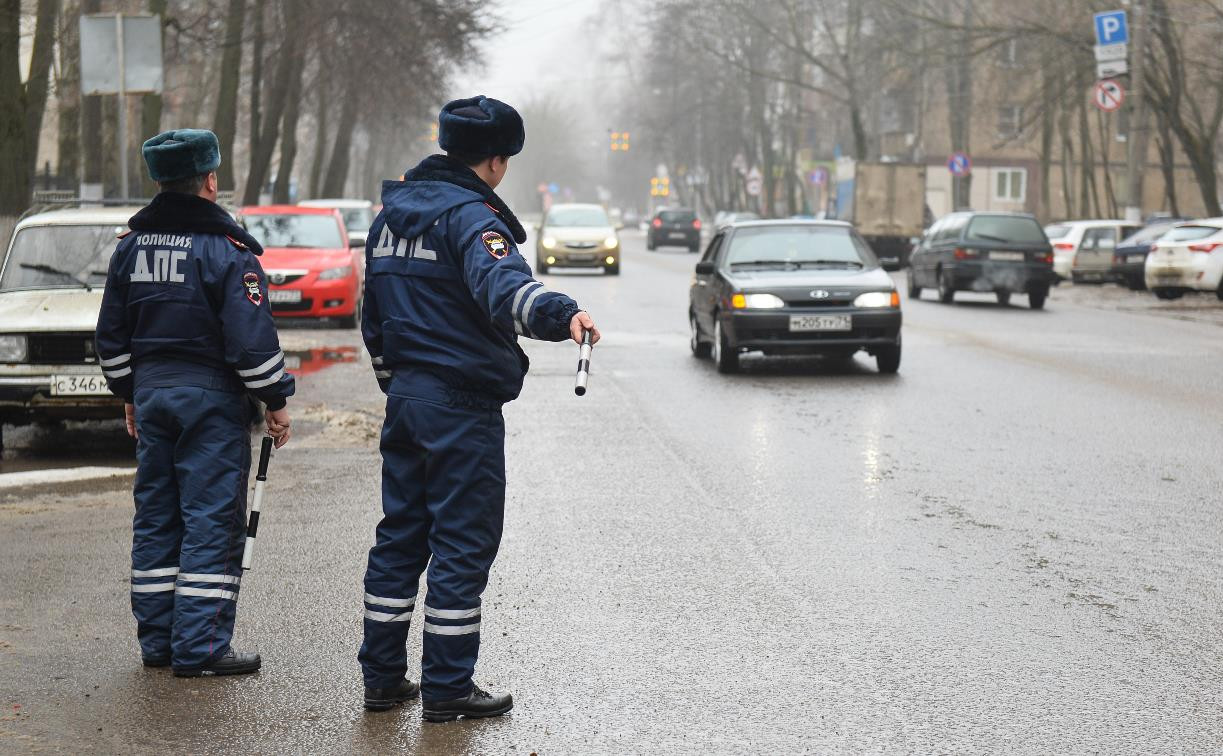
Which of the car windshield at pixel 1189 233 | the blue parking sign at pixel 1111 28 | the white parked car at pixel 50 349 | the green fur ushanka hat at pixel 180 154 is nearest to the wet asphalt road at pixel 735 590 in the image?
the white parked car at pixel 50 349

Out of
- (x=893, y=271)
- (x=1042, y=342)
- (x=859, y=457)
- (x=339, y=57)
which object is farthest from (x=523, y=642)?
(x=893, y=271)

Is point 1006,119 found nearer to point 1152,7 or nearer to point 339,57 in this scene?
point 1152,7

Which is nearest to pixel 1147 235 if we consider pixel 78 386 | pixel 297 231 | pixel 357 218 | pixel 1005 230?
pixel 1005 230

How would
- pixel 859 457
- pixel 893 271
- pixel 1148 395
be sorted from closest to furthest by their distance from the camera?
pixel 859 457
pixel 1148 395
pixel 893 271

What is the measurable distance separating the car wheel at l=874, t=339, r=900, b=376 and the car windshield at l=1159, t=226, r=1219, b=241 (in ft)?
48.3

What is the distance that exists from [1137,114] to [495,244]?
3405 cm

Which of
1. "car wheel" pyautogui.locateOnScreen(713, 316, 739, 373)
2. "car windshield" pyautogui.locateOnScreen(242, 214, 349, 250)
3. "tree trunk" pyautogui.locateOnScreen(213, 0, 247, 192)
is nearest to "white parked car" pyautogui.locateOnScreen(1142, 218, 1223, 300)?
"car windshield" pyautogui.locateOnScreen(242, 214, 349, 250)

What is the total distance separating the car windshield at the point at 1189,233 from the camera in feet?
94.9

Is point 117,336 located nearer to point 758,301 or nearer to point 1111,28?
point 758,301

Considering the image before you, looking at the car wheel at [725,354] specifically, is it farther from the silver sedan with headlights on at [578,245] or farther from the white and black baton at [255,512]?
the silver sedan with headlights on at [578,245]

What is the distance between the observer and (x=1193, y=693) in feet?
17.1

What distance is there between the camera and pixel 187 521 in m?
5.47

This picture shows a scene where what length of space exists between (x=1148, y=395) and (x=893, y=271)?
33112 millimetres

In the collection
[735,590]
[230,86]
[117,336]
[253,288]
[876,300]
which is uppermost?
[230,86]
